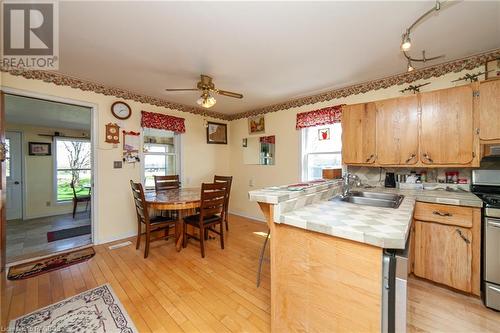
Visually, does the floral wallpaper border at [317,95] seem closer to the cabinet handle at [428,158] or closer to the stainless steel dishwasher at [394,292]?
the cabinet handle at [428,158]

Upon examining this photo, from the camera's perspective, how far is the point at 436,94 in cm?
213

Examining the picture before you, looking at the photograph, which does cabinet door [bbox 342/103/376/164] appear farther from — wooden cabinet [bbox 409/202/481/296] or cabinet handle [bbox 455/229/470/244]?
cabinet handle [bbox 455/229/470/244]

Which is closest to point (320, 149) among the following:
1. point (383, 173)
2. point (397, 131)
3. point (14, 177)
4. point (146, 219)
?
point (383, 173)

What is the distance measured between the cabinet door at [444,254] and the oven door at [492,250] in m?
0.10

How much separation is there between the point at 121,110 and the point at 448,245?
4.38 metres

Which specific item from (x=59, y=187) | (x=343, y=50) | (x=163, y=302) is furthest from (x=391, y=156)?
(x=59, y=187)

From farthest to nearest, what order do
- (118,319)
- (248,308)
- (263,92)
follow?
(263,92)
(248,308)
(118,319)

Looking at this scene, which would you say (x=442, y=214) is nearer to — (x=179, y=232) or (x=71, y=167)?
(x=179, y=232)

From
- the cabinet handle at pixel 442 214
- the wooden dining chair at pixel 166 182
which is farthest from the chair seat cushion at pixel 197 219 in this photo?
the cabinet handle at pixel 442 214

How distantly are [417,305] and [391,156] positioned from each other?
58.3 inches

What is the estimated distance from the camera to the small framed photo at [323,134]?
3340 mm

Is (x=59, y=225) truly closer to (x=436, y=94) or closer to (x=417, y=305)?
(x=417, y=305)

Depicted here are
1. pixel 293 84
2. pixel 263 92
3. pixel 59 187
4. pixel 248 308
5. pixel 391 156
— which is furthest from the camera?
pixel 59 187

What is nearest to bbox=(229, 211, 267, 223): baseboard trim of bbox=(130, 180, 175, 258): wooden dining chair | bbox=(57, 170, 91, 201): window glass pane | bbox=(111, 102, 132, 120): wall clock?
bbox=(130, 180, 175, 258): wooden dining chair
